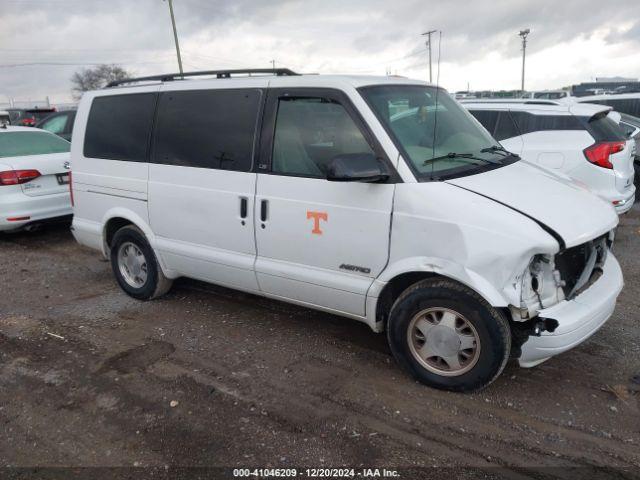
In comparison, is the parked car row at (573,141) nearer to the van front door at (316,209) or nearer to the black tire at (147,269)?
the van front door at (316,209)

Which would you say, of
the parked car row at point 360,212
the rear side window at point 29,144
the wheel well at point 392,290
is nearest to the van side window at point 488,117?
the parked car row at point 360,212

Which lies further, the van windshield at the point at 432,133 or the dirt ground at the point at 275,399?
the van windshield at the point at 432,133

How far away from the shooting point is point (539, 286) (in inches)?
124

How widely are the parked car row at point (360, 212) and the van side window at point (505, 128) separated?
3.01 metres

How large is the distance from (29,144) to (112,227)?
3514mm

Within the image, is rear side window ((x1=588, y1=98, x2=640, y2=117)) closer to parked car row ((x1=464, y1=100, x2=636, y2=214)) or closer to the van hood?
parked car row ((x1=464, y1=100, x2=636, y2=214))

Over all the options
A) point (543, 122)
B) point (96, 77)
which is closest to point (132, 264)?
point (543, 122)

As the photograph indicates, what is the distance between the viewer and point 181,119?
4480 millimetres

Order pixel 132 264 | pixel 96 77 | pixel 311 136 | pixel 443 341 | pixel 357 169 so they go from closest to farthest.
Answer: pixel 357 169 → pixel 443 341 → pixel 311 136 → pixel 132 264 → pixel 96 77

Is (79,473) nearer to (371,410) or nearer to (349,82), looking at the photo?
(371,410)

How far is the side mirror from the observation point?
129 inches

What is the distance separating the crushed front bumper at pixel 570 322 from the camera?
3131mm

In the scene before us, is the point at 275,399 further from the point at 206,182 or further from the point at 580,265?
the point at 580,265

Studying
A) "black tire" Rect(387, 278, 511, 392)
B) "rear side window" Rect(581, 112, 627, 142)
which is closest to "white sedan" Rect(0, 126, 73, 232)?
"black tire" Rect(387, 278, 511, 392)
